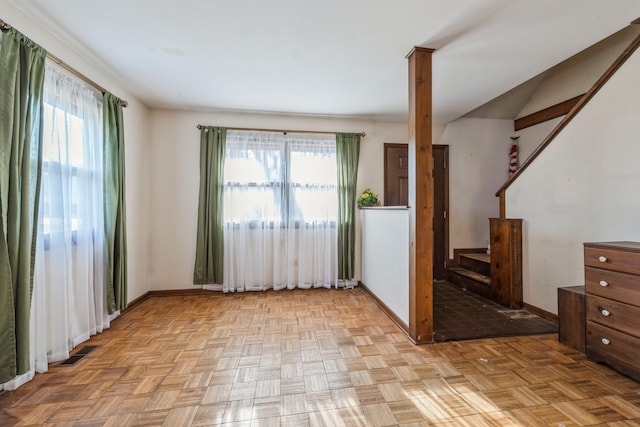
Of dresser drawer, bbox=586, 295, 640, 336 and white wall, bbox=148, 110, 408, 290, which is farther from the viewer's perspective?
white wall, bbox=148, 110, 408, 290

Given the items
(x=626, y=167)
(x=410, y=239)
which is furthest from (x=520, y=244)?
(x=410, y=239)

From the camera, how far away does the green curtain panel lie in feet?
12.0

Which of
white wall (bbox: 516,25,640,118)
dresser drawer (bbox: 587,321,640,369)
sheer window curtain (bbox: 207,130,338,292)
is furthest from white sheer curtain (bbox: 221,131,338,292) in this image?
white wall (bbox: 516,25,640,118)

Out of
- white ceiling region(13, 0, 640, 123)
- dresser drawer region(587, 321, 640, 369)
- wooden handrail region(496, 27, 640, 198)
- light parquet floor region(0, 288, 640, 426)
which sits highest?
white ceiling region(13, 0, 640, 123)

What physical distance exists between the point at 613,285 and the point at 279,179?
3.46 meters

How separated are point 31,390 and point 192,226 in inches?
88.1

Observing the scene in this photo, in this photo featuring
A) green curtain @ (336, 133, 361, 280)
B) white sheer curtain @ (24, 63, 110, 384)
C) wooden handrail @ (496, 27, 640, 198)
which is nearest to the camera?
white sheer curtain @ (24, 63, 110, 384)

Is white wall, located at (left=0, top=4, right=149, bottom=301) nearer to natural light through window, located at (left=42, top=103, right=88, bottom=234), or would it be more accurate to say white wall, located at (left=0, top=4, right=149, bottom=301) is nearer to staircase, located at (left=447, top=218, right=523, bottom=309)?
natural light through window, located at (left=42, top=103, right=88, bottom=234)

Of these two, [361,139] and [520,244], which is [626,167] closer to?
[520,244]

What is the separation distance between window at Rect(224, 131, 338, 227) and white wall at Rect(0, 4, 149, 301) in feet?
3.43

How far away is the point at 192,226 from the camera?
375cm

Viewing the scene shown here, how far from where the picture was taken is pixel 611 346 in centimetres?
188

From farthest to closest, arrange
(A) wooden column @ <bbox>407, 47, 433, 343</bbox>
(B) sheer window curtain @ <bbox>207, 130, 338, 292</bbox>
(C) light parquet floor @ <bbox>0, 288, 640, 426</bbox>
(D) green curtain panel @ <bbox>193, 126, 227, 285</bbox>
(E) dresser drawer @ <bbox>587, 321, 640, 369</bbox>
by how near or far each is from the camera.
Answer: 1. (B) sheer window curtain @ <bbox>207, 130, 338, 292</bbox>
2. (D) green curtain panel @ <bbox>193, 126, 227, 285</bbox>
3. (A) wooden column @ <bbox>407, 47, 433, 343</bbox>
4. (E) dresser drawer @ <bbox>587, 321, 640, 369</bbox>
5. (C) light parquet floor @ <bbox>0, 288, 640, 426</bbox>

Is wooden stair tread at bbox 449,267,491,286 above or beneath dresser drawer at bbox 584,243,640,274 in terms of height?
beneath
